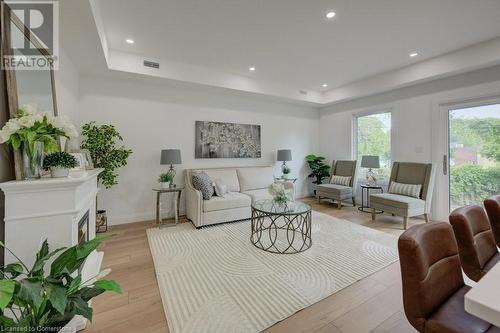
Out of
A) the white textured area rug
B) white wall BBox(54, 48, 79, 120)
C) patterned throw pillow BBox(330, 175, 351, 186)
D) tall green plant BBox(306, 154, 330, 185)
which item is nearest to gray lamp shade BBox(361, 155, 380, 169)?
patterned throw pillow BBox(330, 175, 351, 186)

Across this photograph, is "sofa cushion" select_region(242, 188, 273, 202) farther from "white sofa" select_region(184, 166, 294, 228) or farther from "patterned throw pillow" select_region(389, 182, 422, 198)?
"patterned throw pillow" select_region(389, 182, 422, 198)

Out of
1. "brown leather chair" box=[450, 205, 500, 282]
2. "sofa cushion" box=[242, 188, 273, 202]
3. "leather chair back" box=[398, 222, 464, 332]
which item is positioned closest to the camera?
"leather chair back" box=[398, 222, 464, 332]

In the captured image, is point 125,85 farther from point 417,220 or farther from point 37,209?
point 417,220

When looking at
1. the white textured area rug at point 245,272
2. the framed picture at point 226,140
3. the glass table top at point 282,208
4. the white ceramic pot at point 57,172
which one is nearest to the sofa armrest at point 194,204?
the white textured area rug at point 245,272

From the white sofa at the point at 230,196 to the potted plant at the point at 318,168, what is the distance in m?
1.52

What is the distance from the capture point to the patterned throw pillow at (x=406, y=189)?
3857mm

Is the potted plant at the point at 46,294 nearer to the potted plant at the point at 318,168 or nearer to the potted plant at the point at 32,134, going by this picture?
the potted plant at the point at 32,134

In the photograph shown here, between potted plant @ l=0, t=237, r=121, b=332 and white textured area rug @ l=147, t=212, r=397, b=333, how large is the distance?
750mm

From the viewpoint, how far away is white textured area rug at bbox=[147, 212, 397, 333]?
1.71 m

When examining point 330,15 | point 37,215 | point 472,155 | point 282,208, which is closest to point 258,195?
point 282,208

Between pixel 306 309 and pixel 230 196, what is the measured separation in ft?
7.99

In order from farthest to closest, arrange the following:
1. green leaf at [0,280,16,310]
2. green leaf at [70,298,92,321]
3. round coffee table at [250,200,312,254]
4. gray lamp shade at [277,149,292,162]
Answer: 1. gray lamp shade at [277,149,292,162]
2. round coffee table at [250,200,312,254]
3. green leaf at [70,298,92,321]
4. green leaf at [0,280,16,310]

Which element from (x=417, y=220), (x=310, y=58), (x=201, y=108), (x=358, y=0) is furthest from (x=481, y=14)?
(x=201, y=108)

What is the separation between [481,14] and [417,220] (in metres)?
3.26
